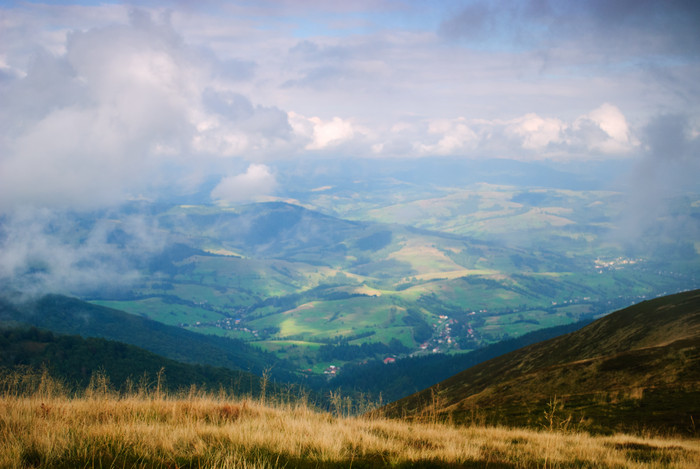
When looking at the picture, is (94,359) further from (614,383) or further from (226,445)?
(226,445)

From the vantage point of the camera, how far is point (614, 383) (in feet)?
79.6

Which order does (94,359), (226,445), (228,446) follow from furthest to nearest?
(94,359), (226,445), (228,446)

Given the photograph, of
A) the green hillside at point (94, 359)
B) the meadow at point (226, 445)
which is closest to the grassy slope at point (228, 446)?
the meadow at point (226, 445)

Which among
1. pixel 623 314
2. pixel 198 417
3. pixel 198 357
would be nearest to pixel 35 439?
pixel 198 417

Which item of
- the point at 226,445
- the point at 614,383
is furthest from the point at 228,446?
the point at 614,383

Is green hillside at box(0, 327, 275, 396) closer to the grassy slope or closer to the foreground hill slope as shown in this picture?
the foreground hill slope

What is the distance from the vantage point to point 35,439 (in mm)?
6449

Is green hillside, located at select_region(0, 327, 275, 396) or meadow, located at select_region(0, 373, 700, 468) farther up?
meadow, located at select_region(0, 373, 700, 468)

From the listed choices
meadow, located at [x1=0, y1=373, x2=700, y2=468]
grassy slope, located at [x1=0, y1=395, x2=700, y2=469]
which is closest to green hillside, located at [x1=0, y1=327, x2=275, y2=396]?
meadow, located at [x1=0, y1=373, x2=700, y2=468]

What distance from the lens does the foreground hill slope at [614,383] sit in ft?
57.6

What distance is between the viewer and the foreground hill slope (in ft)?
57.6

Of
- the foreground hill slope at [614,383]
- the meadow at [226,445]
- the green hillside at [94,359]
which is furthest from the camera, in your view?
the green hillside at [94,359]

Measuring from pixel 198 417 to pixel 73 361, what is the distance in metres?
119

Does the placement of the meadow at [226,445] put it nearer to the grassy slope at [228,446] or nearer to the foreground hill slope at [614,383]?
the grassy slope at [228,446]
